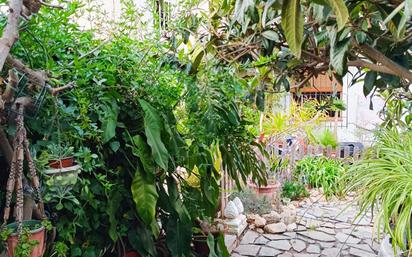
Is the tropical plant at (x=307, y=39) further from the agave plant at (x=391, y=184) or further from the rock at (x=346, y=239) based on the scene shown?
the rock at (x=346, y=239)

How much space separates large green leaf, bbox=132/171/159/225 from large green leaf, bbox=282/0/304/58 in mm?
836

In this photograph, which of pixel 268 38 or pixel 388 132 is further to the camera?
pixel 388 132

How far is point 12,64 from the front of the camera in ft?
3.00

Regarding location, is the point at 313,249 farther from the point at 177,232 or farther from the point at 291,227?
the point at 177,232

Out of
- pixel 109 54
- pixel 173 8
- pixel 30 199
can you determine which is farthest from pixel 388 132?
pixel 30 199

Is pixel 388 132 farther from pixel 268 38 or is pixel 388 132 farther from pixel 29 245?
pixel 29 245

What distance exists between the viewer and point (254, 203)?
4051 mm

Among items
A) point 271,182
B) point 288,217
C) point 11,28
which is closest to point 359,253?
point 288,217

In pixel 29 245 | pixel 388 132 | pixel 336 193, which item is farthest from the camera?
pixel 336 193

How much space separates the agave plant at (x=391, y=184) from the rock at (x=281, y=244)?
1352mm

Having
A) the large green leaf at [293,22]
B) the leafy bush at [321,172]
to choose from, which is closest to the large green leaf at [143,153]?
the large green leaf at [293,22]

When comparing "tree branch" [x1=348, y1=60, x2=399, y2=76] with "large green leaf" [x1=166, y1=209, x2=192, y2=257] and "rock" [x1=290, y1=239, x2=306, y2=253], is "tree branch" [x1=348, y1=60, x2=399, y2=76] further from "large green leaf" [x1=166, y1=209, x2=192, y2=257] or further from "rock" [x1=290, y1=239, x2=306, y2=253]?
"rock" [x1=290, y1=239, x2=306, y2=253]

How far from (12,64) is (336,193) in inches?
183

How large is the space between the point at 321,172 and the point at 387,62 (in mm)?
4012
